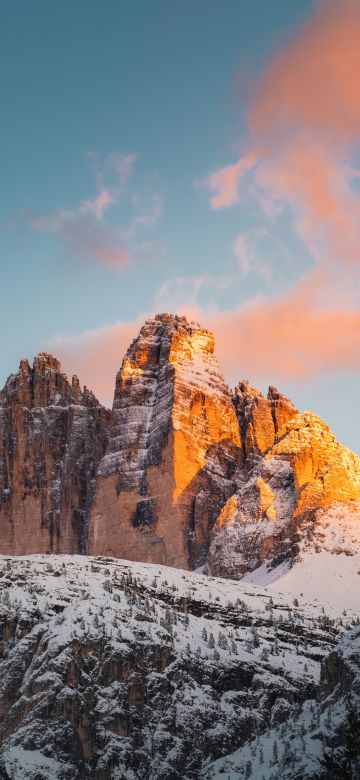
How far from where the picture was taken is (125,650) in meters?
173

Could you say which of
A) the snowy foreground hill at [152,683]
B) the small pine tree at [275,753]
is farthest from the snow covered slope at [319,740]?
the snowy foreground hill at [152,683]

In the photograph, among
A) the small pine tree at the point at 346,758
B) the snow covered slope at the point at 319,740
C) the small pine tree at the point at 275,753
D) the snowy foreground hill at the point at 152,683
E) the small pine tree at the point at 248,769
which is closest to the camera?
the small pine tree at the point at 346,758

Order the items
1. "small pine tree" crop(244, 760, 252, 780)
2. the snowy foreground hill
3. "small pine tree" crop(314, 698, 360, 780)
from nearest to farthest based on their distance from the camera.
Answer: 1. "small pine tree" crop(314, 698, 360, 780)
2. "small pine tree" crop(244, 760, 252, 780)
3. the snowy foreground hill

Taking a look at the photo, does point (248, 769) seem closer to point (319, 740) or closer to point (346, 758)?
point (319, 740)

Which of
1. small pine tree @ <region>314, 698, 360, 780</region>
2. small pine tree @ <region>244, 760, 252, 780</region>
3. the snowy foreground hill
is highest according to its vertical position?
the snowy foreground hill

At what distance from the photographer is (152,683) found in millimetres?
171000

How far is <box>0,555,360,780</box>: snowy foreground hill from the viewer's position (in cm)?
15550

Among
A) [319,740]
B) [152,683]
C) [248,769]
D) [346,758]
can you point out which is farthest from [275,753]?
[346,758]

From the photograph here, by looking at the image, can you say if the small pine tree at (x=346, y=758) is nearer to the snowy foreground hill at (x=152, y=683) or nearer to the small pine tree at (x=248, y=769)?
the snowy foreground hill at (x=152, y=683)

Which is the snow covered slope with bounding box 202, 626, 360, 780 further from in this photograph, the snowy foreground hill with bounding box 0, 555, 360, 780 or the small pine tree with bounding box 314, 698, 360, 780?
the snowy foreground hill with bounding box 0, 555, 360, 780

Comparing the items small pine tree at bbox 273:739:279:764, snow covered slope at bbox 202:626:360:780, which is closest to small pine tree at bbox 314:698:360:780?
snow covered slope at bbox 202:626:360:780

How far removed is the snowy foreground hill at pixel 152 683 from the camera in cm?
15550

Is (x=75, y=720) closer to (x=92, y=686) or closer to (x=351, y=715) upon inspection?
(x=92, y=686)

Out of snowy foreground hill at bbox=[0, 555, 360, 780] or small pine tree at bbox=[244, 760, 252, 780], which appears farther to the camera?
snowy foreground hill at bbox=[0, 555, 360, 780]
